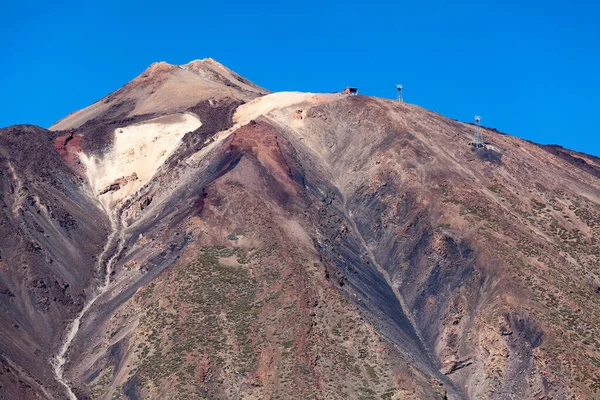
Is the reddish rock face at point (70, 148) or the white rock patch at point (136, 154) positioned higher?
the reddish rock face at point (70, 148)

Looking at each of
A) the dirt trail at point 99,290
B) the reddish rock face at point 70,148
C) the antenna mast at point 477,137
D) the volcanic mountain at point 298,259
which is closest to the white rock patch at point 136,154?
the volcanic mountain at point 298,259

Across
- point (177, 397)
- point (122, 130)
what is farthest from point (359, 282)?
point (122, 130)

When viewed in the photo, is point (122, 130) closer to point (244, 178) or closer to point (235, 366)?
point (244, 178)

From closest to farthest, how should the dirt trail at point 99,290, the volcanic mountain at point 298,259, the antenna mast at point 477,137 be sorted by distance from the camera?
the volcanic mountain at point 298,259 < the dirt trail at point 99,290 < the antenna mast at point 477,137

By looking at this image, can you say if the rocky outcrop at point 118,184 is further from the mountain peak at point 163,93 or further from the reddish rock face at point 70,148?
the mountain peak at point 163,93

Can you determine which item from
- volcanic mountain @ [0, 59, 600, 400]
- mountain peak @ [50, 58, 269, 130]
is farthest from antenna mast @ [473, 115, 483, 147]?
mountain peak @ [50, 58, 269, 130]

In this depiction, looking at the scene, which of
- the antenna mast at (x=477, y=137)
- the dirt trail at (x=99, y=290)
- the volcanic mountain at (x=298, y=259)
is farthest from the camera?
the antenna mast at (x=477, y=137)

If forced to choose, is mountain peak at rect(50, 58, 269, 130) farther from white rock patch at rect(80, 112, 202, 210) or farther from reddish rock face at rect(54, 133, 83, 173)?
reddish rock face at rect(54, 133, 83, 173)

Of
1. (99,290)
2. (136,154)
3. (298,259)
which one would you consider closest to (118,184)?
(136,154)
